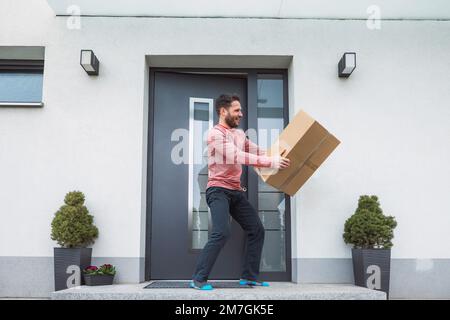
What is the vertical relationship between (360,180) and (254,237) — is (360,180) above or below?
above

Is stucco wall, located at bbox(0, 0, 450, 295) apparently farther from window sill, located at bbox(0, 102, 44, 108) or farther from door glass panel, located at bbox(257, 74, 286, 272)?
door glass panel, located at bbox(257, 74, 286, 272)

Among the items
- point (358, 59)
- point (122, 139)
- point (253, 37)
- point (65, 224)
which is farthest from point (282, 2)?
point (65, 224)

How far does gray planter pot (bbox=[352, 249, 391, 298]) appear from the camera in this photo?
164 inches

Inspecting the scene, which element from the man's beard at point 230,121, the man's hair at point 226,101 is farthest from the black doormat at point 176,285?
the man's hair at point 226,101

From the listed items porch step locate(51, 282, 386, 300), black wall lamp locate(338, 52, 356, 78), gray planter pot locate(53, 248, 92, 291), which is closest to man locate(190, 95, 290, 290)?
porch step locate(51, 282, 386, 300)

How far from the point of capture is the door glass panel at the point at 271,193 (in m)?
4.84

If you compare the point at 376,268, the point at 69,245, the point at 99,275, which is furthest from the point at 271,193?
the point at 69,245

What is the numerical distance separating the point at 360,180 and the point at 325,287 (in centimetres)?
103

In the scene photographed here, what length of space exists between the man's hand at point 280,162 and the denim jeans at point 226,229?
388 mm

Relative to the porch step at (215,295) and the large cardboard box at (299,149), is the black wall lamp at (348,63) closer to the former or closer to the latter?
the large cardboard box at (299,149)

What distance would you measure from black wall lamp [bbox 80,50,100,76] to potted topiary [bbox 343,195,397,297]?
8.21 feet

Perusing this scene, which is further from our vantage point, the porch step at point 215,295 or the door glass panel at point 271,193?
the door glass panel at point 271,193

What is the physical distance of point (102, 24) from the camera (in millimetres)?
4805
